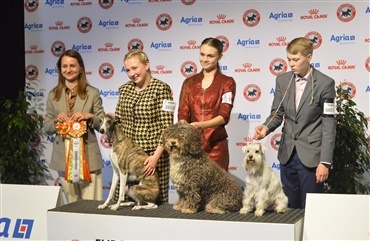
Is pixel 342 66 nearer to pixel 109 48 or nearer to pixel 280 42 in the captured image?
pixel 280 42

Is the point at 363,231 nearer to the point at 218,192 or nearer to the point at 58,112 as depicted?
the point at 218,192

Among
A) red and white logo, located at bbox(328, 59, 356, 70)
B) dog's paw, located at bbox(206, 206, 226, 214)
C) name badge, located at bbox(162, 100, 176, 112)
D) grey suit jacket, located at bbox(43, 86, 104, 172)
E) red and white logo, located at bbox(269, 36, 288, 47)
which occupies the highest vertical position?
red and white logo, located at bbox(269, 36, 288, 47)

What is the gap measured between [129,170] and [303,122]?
109 centimetres

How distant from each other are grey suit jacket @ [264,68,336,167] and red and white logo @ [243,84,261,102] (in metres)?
2.40

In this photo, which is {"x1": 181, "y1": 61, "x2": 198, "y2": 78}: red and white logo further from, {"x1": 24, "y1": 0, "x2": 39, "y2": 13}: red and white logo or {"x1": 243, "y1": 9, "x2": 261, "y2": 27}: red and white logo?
{"x1": 24, "y1": 0, "x2": 39, "y2": 13}: red and white logo

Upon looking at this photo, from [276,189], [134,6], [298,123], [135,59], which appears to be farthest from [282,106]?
[134,6]

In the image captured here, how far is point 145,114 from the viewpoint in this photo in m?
3.43

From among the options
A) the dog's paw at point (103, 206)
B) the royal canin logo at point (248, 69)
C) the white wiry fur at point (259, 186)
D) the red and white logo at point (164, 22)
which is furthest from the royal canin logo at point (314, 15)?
the dog's paw at point (103, 206)

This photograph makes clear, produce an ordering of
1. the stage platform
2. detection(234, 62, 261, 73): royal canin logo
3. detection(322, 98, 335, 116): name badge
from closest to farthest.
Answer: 1. the stage platform
2. detection(322, 98, 335, 116): name badge
3. detection(234, 62, 261, 73): royal canin logo

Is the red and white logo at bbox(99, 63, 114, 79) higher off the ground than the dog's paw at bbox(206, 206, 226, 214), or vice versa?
the red and white logo at bbox(99, 63, 114, 79)

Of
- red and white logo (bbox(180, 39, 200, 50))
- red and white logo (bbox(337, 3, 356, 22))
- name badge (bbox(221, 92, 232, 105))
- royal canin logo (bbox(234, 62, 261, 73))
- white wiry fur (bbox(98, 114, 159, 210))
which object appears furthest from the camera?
red and white logo (bbox(180, 39, 200, 50))

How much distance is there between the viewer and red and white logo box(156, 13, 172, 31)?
6.29 meters

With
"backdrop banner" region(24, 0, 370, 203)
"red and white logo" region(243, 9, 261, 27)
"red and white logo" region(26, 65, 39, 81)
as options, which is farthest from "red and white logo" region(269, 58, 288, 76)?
"red and white logo" region(26, 65, 39, 81)

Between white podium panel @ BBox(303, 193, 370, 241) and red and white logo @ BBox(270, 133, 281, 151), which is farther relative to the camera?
red and white logo @ BBox(270, 133, 281, 151)
